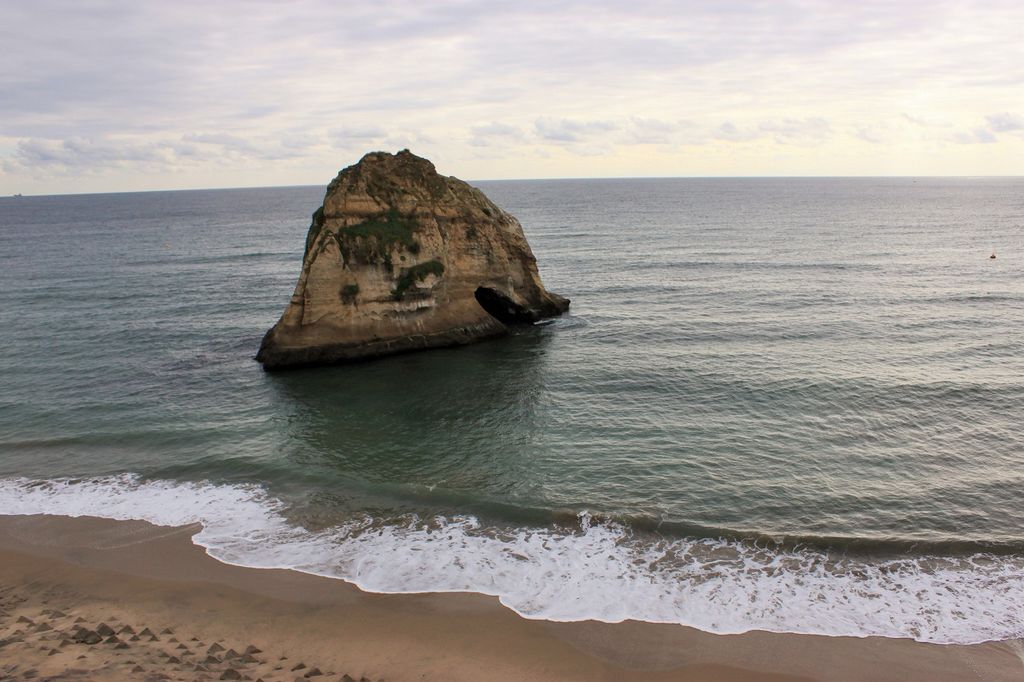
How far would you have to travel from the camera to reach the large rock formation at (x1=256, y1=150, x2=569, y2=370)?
35.6 meters

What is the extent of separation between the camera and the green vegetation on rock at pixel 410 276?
122ft

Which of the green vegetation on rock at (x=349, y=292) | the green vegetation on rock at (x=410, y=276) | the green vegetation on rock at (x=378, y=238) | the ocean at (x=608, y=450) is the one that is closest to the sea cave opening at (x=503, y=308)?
the ocean at (x=608, y=450)

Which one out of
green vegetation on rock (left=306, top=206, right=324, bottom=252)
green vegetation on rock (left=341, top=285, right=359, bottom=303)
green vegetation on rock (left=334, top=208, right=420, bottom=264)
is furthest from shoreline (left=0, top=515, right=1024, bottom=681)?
green vegetation on rock (left=306, top=206, right=324, bottom=252)

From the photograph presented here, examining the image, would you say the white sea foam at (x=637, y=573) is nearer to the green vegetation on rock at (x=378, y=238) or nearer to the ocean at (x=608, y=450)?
the ocean at (x=608, y=450)

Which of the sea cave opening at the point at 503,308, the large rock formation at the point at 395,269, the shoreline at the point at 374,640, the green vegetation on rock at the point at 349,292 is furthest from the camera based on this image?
the sea cave opening at the point at 503,308

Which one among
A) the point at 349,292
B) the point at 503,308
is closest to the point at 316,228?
the point at 349,292

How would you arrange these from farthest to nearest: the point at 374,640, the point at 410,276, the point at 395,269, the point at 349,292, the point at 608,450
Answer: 1. the point at 410,276
2. the point at 395,269
3. the point at 349,292
4. the point at 608,450
5. the point at 374,640

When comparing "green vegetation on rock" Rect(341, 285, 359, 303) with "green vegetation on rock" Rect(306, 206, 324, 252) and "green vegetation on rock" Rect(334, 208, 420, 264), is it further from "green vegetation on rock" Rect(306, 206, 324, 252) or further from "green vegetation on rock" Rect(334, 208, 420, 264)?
"green vegetation on rock" Rect(306, 206, 324, 252)

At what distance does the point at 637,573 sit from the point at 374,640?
261 inches

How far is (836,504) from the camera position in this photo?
2017cm

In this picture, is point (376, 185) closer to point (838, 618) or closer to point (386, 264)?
point (386, 264)

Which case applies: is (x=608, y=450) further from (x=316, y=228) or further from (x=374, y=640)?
(x=316, y=228)

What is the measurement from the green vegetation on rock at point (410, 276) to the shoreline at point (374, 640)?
2069 centimetres

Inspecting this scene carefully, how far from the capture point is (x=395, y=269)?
36844 millimetres
